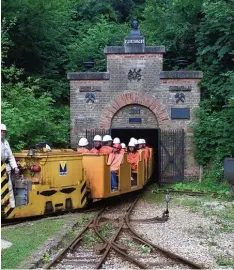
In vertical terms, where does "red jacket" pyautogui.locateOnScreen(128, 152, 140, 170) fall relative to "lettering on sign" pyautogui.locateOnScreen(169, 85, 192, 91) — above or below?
below

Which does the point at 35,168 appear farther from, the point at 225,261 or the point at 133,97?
the point at 133,97

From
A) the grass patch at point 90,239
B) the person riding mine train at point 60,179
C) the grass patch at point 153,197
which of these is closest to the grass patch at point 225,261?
the grass patch at point 90,239

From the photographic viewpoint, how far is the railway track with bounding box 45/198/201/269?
7.83 meters

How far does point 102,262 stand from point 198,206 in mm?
7480

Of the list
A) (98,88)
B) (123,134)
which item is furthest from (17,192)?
(123,134)

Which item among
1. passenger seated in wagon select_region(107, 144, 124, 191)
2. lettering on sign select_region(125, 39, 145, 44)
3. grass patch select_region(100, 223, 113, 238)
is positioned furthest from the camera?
lettering on sign select_region(125, 39, 145, 44)

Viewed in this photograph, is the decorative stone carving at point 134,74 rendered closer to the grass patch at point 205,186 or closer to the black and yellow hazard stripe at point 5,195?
the grass patch at point 205,186

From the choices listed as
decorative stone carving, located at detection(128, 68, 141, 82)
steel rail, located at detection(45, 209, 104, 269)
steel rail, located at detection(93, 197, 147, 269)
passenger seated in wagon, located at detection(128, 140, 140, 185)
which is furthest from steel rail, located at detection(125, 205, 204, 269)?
decorative stone carving, located at detection(128, 68, 141, 82)

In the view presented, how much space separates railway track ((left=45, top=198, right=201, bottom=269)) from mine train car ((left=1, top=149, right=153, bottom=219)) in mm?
1526

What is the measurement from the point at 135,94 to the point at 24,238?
41.5ft

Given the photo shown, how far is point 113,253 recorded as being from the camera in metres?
8.61

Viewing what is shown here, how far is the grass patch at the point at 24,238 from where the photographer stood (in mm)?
7852

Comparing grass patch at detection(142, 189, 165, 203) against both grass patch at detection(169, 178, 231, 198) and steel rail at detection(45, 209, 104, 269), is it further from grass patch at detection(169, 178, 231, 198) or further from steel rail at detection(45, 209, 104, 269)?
steel rail at detection(45, 209, 104, 269)

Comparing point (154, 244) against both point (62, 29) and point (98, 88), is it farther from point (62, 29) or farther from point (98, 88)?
point (62, 29)
